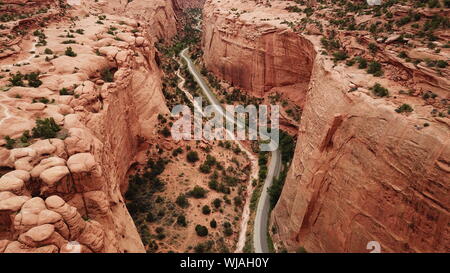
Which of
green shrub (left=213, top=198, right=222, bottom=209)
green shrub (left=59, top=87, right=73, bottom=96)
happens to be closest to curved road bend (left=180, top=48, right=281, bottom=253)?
green shrub (left=213, top=198, right=222, bottom=209)

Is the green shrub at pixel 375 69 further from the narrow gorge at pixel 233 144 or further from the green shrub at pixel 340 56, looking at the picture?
the green shrub at pixel 340 56

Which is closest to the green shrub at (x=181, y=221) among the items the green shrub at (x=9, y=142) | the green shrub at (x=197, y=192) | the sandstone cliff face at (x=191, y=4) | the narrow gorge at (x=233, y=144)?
the narrow gorge at (x=233, y=144)

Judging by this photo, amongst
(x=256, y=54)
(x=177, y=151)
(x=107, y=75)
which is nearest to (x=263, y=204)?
(x=177, y=151)

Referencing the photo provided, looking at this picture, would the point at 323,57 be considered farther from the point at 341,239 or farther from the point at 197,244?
the point at 197,244

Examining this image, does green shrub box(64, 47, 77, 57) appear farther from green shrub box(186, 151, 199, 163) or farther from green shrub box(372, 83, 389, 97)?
green shrub box(372, 83, 389, 97)

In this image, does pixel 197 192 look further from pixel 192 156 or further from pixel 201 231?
pixel 192 156
